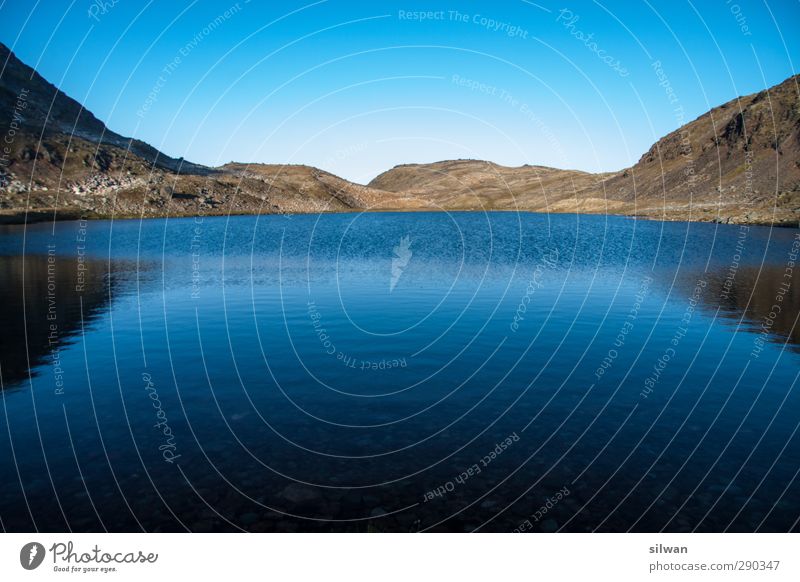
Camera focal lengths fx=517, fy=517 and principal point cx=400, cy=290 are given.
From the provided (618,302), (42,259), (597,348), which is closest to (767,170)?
(618,302)

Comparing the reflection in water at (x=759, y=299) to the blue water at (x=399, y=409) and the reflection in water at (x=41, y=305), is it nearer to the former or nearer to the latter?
the blue water at (x=399, y=409)

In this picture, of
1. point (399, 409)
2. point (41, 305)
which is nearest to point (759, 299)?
point (399, 409)

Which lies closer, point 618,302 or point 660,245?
point 618,302

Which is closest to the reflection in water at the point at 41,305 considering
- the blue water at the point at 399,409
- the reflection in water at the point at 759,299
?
the blue water at the point at 399,409

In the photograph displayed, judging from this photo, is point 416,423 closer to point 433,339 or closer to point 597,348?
point 433,339

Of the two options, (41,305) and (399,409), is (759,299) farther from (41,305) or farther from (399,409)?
(41,305)
